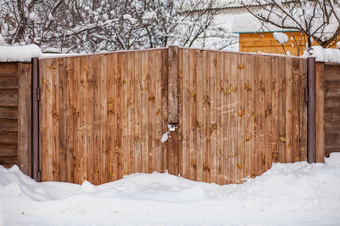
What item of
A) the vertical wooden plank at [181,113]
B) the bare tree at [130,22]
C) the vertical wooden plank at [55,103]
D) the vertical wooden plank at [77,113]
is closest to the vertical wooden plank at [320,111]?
the vertical wooden plank at [181,113]

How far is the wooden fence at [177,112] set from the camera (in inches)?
214

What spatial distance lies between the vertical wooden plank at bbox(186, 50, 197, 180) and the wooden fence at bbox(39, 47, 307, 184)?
15 mm

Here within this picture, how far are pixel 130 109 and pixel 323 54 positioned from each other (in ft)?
10.4

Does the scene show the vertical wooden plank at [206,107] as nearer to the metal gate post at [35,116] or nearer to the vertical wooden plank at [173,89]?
the vertical wooden plank at [173,89]

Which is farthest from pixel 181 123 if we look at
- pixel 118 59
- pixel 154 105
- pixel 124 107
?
pixel 118 59

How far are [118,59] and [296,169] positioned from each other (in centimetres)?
319

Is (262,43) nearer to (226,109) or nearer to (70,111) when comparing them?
(226,109)

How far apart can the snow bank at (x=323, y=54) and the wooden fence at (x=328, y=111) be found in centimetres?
8

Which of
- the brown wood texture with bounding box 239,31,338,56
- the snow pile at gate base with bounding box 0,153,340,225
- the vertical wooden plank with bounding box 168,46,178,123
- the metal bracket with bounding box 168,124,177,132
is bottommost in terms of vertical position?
the snow pile at gate base with bounding box 0,153,340,225

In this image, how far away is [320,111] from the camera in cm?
565

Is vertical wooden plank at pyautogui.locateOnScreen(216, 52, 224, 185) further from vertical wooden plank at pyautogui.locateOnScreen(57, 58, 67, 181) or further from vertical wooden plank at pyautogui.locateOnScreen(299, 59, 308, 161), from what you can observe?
vertical wooden plank at pyautogui.locateOnScreen(57, 58, 67, 181)

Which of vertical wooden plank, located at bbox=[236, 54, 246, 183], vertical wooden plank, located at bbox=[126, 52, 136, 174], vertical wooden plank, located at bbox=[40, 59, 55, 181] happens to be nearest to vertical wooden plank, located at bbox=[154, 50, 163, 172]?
vertical wooden plank, located at bbox=[126, 52, 136, 174]

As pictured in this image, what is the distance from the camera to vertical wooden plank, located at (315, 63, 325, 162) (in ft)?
18.5

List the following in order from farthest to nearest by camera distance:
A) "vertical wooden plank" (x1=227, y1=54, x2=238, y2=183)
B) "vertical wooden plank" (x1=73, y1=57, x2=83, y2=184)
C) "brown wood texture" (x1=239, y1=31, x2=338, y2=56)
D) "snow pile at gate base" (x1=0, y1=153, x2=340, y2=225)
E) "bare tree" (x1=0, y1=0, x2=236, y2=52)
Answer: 1. "bare tree" (x1=0, y1=0, x2=236, y2=52)
2. "brown wood texture" (x1=239, y1=31, x2=338, y2=56)
3. "vertical wooden plank" (x1=73, y1=57, x2=83, y2=184)
4. "vertical wooden plank" (x1=227, y1=54, x2=238, y2=183)
5. "snow pile at gate base" (x1=0, y1=153, x2=340, y2=225)
